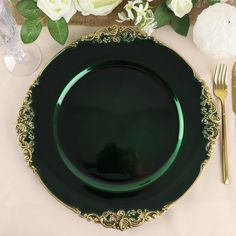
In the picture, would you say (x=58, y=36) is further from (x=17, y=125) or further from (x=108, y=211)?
(x=108, y=211)

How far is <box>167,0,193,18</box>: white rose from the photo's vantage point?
2.14 feet

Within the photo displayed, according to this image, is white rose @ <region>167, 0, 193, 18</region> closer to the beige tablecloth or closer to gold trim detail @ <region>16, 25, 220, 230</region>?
gold trim detail @ <region>16, 25, 220, 230</region>

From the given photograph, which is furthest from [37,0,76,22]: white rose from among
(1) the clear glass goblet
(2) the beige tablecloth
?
(2) the beige tablecloth

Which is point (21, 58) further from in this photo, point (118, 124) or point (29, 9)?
point (118, 124)

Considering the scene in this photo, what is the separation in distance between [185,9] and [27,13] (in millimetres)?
265

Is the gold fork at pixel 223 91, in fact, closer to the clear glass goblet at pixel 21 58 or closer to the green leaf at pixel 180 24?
the green leaf at pixel 180 24

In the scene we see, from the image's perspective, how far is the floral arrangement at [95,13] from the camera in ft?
2.10

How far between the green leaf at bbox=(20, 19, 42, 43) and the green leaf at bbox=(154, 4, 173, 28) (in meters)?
0.21

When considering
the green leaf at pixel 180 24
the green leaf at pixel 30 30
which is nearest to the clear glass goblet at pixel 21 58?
the green leaf at pixel 30 30

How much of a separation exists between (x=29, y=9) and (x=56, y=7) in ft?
0.22

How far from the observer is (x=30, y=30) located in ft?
2.27

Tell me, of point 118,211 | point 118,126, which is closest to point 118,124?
point 118,126

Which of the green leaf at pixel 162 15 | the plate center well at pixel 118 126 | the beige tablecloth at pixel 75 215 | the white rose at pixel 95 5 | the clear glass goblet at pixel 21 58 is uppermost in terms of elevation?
the white rose at pixel 95 5

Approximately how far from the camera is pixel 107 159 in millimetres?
694
